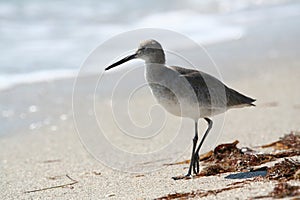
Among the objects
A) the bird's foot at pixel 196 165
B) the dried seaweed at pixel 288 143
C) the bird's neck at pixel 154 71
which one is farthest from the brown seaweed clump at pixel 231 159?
the bird's neck at pixel 154 71

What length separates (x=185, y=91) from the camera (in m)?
4.35

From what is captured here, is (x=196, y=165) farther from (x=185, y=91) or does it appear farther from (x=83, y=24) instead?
(x=83, y=24)

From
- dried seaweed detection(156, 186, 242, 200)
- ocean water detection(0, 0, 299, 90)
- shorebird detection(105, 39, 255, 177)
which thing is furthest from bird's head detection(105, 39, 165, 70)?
ocean water detection(0, 0, 299, 90)

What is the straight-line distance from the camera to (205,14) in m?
13.8

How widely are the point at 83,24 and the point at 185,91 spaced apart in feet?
30.9

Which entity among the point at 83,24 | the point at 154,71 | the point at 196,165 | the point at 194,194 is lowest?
the point at 194,194

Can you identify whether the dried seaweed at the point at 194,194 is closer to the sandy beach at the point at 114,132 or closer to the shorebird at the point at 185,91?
the sandy beach at the point at 114,132

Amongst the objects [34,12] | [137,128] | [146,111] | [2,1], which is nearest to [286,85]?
[146,111]

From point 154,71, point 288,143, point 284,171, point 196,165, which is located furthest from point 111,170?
point 284,171

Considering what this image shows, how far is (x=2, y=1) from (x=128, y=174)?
42.5 feet

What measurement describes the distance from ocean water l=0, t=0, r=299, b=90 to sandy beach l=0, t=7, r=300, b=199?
88cm

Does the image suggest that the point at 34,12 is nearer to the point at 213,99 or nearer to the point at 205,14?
the point at 205,14

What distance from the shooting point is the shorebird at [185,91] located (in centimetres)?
434

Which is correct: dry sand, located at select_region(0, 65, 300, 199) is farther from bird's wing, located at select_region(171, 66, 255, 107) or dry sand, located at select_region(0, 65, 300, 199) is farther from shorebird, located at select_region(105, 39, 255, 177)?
bird's wing, located at select_region(171, 66, 255, 107)
